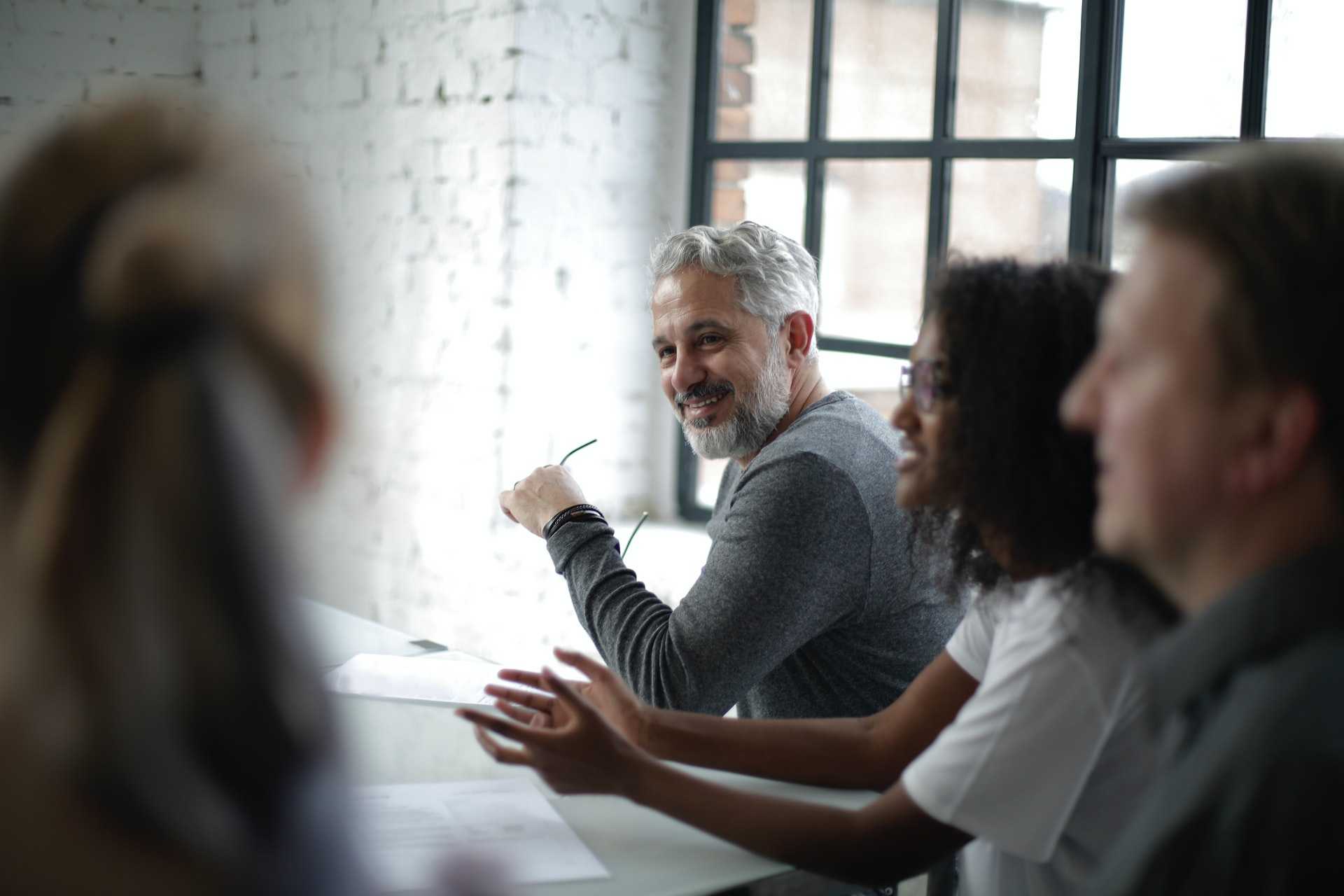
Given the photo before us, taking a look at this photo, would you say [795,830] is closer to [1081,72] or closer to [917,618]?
[917,618]

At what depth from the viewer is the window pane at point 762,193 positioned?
2967 mm

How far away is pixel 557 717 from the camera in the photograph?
1.41 metres

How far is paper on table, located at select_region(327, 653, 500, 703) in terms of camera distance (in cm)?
168

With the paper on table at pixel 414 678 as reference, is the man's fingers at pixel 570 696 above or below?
above

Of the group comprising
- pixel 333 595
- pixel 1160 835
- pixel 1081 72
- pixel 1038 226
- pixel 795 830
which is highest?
pixel 1081 72

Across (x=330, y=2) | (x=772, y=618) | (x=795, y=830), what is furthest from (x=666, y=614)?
(x=330, y=2)

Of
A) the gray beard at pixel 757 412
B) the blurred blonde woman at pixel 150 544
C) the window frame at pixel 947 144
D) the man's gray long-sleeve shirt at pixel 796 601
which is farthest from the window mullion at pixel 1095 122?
the blurred blonde woman at pixel 150 544

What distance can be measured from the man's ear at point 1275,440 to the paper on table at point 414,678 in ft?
3.59

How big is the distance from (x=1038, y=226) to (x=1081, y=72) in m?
0.30

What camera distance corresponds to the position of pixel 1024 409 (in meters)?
1.18

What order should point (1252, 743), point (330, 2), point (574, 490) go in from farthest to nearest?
point (330, 2)
point (574, 490)
point (1252, 743)

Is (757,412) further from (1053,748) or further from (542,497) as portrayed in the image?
→ (1053,748)

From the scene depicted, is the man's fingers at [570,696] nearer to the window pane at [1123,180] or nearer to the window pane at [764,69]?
the window pane at [1123,180]

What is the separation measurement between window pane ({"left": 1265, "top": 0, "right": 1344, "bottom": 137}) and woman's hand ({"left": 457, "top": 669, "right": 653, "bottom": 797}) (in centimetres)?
158
